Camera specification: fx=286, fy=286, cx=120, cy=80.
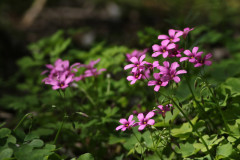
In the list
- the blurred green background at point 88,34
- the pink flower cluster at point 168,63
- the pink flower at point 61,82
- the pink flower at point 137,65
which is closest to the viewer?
the pink flower cluster at point 168,63

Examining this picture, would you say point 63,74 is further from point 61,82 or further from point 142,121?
point 142,121

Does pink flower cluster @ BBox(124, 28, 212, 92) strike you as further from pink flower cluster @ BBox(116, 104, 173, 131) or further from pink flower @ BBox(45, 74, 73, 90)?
pink flower @ BBox(45, 74, 73, 90)

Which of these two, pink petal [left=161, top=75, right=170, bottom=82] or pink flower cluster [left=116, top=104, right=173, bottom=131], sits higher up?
pink petal [left=161, top=75, right=170, bottom=82]

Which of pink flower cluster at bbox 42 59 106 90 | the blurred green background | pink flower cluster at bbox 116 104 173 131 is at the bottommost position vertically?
pink flower cluster at bbox 116 104 173 131

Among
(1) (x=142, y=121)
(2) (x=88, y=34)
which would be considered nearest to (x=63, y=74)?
(1) (x=142, y=121)

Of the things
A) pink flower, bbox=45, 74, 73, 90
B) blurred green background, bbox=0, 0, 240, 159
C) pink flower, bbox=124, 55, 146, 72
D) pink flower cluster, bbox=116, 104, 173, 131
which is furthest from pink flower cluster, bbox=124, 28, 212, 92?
blurred green background, bbox=0, 0, 240, 159

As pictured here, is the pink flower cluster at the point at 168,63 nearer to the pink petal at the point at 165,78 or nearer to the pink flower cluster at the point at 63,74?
the pink petal at the point at 165,78

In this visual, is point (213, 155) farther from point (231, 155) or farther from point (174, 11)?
point (174, 11)

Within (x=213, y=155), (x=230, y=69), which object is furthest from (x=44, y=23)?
(x=213, y=155)

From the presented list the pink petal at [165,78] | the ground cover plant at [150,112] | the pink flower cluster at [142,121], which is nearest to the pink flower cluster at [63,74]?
the ground cover plant at [150,112]
